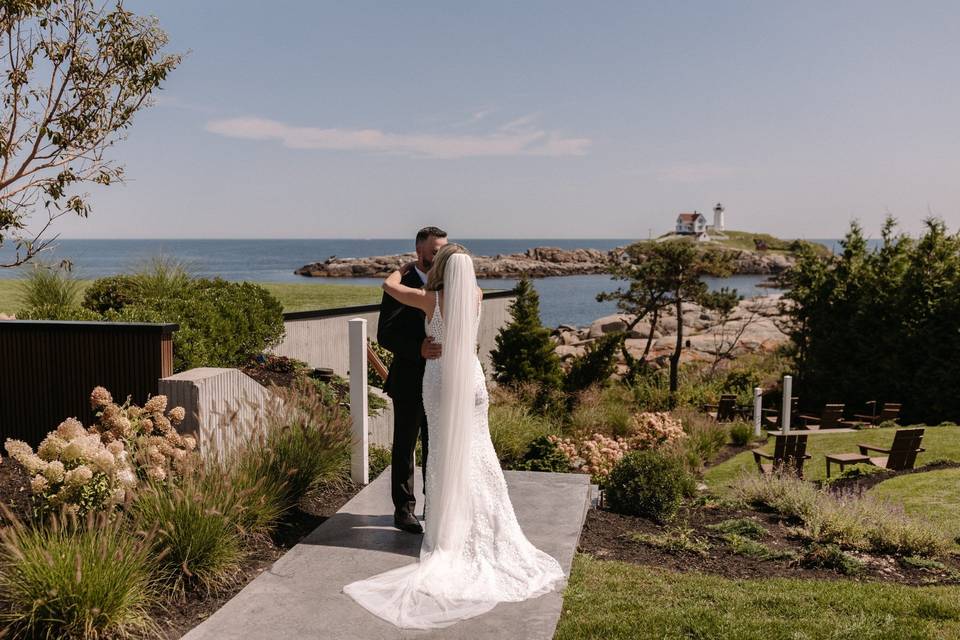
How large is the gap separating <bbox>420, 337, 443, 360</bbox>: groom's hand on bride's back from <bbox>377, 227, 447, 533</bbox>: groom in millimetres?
33

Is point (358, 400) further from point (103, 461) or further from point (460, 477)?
point (103, 461)

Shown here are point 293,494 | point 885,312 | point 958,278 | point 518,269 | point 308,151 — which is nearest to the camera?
point 293,494

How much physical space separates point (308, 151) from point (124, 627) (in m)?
69.1

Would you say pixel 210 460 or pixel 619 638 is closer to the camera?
pixel 619 638

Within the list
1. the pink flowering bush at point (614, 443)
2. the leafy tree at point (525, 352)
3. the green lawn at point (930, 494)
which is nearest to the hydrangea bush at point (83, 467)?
the pink flowering bush at point (614, 443)

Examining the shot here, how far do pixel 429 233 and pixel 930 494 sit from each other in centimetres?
858

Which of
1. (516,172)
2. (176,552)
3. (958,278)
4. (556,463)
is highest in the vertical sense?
(516,172)

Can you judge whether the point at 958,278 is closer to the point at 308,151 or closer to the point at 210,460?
the point at 210,460

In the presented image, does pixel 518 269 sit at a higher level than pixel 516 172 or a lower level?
lower

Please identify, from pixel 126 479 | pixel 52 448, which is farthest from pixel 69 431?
pixel 126 479

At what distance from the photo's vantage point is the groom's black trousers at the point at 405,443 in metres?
5.74

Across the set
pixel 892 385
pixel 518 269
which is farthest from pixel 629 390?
pixel 518 269

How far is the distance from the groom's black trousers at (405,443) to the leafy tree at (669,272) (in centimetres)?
2048

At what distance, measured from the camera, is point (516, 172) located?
4228cm
